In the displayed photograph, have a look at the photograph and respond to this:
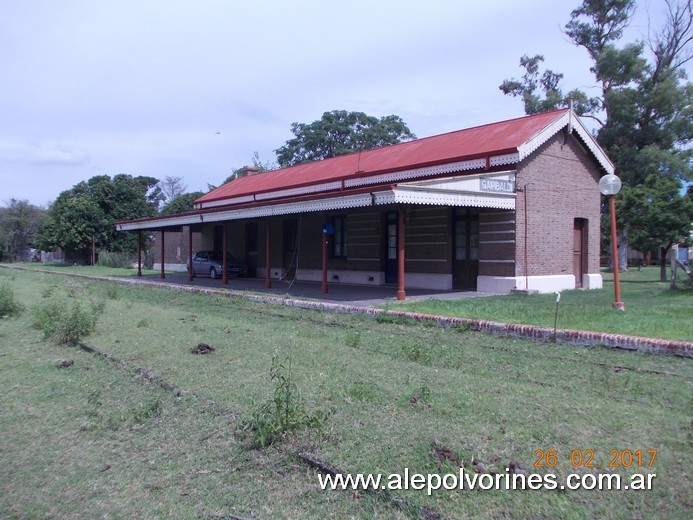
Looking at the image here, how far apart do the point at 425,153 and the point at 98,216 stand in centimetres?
3228

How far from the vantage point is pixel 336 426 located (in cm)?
503

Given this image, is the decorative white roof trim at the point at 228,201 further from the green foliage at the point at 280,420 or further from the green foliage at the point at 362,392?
the green foliage at the point at 280,420

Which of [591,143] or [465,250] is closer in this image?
[465,250]

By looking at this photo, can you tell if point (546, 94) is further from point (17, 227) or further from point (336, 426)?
point (17, 227)

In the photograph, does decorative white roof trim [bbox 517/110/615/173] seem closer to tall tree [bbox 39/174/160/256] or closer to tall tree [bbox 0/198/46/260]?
tall tree [bbox 39/174/160/256]

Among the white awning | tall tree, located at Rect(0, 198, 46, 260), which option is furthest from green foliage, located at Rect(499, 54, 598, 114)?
tall tree, located at Rect(0, 198, 46, 260)

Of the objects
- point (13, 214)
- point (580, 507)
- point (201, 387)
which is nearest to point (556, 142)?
point (201, 387)

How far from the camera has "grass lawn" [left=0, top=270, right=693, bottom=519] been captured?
3891mm

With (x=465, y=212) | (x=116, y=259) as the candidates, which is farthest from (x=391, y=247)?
(x=116, y=259)

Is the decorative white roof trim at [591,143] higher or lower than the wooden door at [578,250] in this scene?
higher

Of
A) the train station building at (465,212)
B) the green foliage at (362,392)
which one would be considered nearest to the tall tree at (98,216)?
the train station building at (465,212)

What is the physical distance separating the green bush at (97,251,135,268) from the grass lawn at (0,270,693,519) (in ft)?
111

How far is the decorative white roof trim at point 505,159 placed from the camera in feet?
53.8

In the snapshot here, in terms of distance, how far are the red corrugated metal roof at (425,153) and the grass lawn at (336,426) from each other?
1025 centimetres
